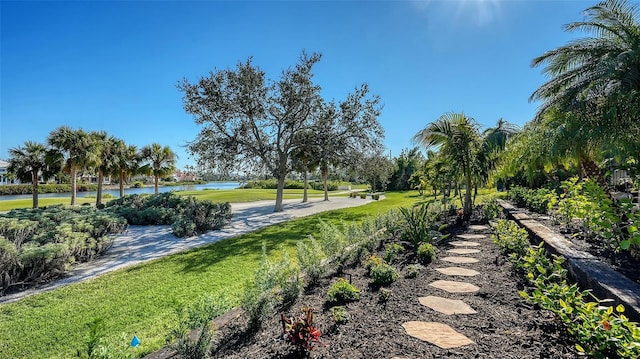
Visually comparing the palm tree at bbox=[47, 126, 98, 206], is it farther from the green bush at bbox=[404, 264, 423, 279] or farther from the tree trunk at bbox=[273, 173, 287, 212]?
the green bush at bbox=[404, 264, 423, 279]

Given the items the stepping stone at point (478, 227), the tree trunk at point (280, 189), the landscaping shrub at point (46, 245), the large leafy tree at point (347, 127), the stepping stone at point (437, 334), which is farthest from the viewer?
the tree trunk at point (280, 189)

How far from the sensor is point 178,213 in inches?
382

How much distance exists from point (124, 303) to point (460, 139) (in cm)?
796

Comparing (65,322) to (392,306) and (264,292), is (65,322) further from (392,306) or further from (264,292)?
(392,306)

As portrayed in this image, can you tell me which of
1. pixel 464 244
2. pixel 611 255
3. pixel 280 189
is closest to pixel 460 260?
pixel 464 244

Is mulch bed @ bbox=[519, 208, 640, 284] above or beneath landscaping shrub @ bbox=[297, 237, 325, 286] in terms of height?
above

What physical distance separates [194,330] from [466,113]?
8155 mm

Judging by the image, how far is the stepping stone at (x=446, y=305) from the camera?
7.95 ft

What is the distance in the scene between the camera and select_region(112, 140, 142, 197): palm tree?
17.0m

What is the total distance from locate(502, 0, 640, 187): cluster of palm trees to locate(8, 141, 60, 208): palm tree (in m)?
20.4

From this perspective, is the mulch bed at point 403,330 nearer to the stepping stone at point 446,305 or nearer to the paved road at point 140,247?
the stepping stone at point 446,305

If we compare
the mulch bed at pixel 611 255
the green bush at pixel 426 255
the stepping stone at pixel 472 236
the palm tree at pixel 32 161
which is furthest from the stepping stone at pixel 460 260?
the palm tree at pixel 32 161

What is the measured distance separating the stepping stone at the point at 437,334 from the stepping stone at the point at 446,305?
1.00 feet

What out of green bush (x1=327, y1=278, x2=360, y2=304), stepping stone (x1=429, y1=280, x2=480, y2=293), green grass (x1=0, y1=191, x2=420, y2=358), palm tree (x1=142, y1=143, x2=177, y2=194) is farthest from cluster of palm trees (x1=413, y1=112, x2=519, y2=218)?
palm tree (x1=142, y1=143, x2=177, y2=194)
